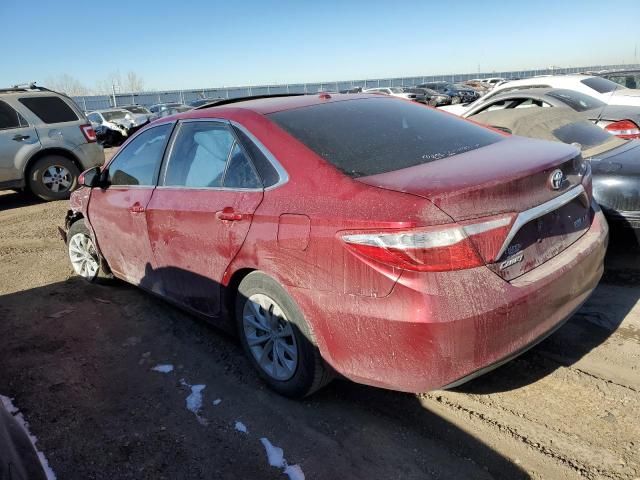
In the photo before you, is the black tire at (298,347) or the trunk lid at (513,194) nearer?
the trunk lid at (513,194)

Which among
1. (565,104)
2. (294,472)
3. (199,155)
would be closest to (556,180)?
(294,472)

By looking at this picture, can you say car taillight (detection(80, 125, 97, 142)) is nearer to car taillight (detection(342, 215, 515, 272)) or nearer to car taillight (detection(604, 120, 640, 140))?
car taillight (detection(604, 120, 640, 140))

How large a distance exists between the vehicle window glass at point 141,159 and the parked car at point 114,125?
16917 mm

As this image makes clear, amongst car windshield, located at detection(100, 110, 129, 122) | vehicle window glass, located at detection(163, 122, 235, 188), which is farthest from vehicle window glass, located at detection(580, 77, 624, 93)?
car windshield, located at detection(100, 110, 129, 122)

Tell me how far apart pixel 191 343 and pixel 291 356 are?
3.89 feet

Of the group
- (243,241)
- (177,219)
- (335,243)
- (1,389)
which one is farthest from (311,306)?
(1,389)

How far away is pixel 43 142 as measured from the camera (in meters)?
9.49

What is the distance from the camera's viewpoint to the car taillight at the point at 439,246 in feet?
7.09

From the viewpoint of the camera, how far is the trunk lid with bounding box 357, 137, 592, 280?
2246mm

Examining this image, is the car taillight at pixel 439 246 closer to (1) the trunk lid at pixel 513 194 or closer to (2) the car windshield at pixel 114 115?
(1) the trunk lid at pixel 513 194

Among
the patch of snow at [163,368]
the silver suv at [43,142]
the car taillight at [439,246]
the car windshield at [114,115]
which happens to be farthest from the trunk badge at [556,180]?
the car windshield at [114,115]

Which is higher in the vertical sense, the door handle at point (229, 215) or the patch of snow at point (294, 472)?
the door handle at point (229, 215)

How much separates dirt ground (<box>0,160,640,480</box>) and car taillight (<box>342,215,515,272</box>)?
95 cm

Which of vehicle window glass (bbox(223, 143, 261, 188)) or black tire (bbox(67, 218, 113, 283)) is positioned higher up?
vehicle window glass (bbox(223, 143, 261, 188))
